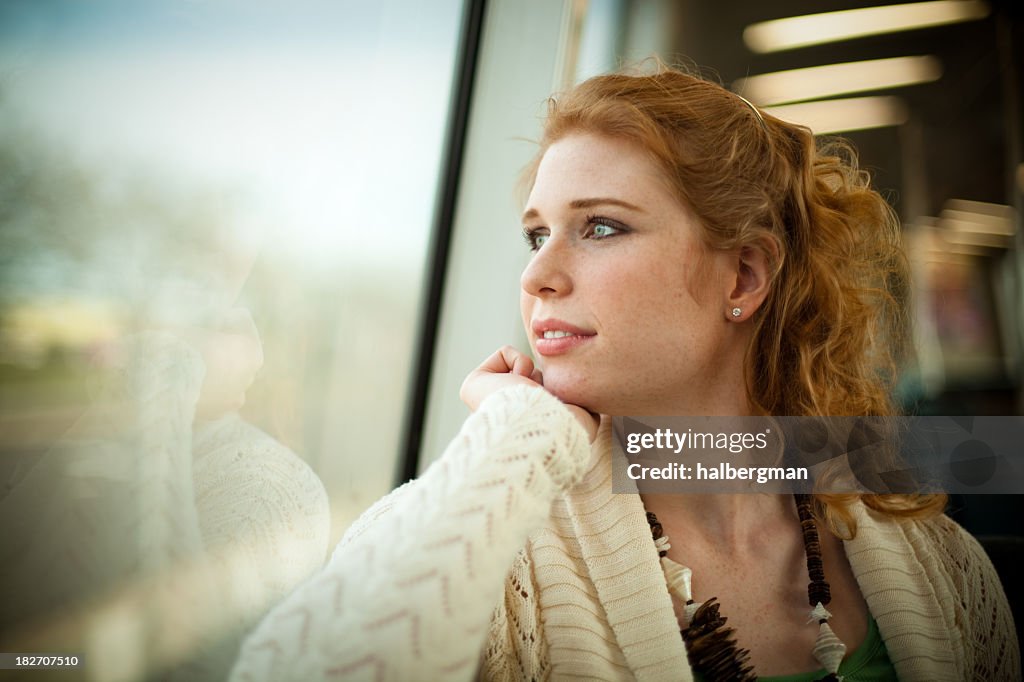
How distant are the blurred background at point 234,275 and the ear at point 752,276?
76 cm

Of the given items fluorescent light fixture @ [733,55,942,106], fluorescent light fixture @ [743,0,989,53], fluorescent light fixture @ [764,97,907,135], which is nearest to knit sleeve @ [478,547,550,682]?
fluorescent light fixture @ [743,0,989,53]

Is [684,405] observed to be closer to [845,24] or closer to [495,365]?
[495,365]

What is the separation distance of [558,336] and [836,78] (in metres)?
2.76

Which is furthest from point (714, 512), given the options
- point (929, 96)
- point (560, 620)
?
point (929, 96)

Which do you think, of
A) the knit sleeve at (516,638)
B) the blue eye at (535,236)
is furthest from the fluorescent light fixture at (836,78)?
the knit sleeve at (516,638)

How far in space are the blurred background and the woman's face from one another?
46 centimetres

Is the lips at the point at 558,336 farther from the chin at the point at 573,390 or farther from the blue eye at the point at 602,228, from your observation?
the blue eye at the point at 602,228

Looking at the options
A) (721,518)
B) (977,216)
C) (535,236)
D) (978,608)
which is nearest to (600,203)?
(535,236)

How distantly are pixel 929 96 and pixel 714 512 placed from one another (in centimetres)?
380

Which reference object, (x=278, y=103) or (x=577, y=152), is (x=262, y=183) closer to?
(x=278, y=103)

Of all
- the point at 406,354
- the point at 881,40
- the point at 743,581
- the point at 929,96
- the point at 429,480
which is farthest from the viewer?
the point at 929,96

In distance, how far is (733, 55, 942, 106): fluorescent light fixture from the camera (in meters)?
2.75

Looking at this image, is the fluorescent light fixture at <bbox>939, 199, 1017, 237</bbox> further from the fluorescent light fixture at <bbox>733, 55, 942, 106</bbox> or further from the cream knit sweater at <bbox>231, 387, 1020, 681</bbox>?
the cream knit sweater at <bbox>231, 387, 1020, 681</bbox>

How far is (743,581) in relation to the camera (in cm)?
96
